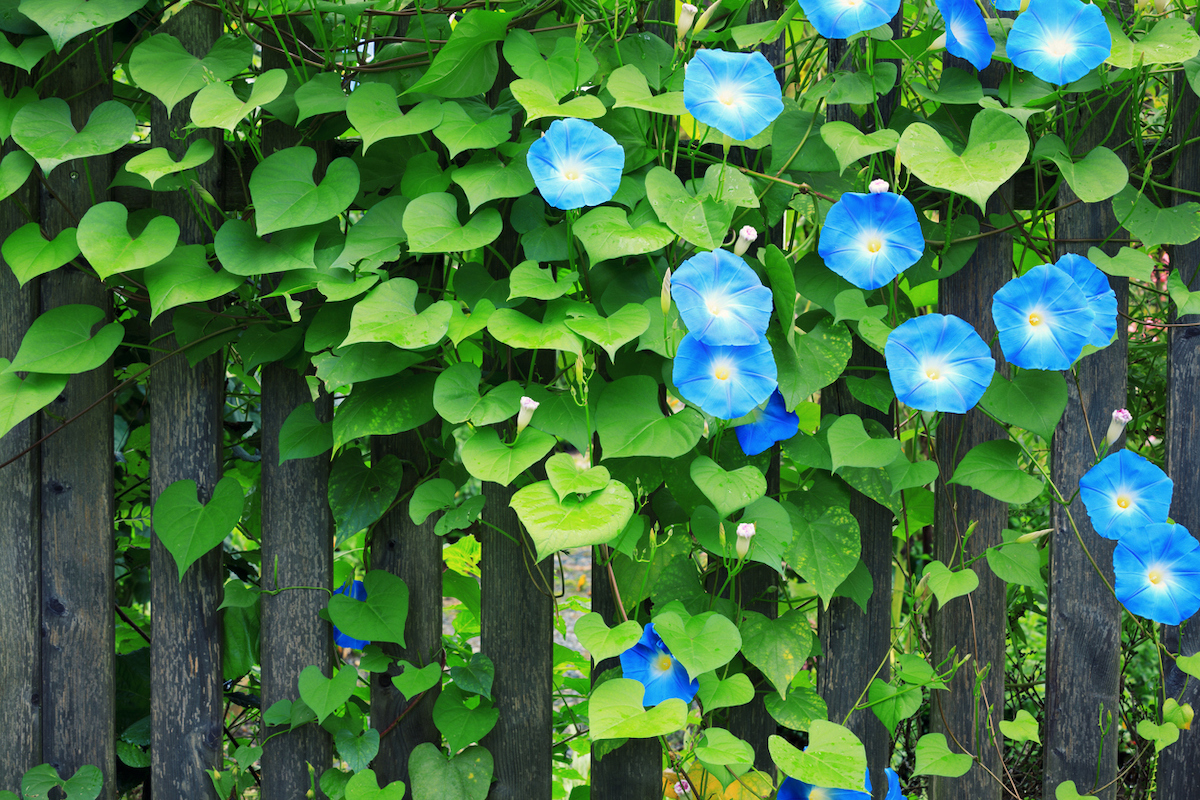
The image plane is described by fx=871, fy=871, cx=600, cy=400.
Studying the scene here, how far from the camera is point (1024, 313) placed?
1.31m

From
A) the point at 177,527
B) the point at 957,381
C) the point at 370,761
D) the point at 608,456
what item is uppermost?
the point at 957,381

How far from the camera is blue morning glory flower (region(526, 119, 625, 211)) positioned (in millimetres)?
1229

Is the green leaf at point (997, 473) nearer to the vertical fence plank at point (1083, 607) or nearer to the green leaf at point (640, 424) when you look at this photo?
the vertical fence plank at point (1083, 607)

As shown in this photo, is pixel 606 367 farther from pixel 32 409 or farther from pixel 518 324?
pixel 32 409

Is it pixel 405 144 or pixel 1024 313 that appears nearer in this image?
pixel 1024 313

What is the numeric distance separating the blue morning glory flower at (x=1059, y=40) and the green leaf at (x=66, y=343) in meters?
1.46

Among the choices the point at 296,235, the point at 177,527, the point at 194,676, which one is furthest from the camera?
the point at 194,676

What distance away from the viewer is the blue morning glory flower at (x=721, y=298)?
4.04ft

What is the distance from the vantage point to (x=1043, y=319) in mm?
1307

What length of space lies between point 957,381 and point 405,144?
0.95 metres

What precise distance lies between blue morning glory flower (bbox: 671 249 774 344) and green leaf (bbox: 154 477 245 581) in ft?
2.67

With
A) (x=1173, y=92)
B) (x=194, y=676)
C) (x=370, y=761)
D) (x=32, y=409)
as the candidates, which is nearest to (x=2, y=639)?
(x=194, y=676)

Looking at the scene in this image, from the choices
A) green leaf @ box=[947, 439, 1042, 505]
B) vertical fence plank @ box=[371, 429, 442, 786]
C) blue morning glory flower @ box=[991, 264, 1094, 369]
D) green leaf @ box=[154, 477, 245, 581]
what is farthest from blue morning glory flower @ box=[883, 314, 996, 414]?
green leaf @ box=[154, 477, 245, 581]

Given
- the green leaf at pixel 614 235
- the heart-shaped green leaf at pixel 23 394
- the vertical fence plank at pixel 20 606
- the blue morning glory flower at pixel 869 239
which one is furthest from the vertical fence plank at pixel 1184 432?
the vertical fence plank at pixel 20 606
